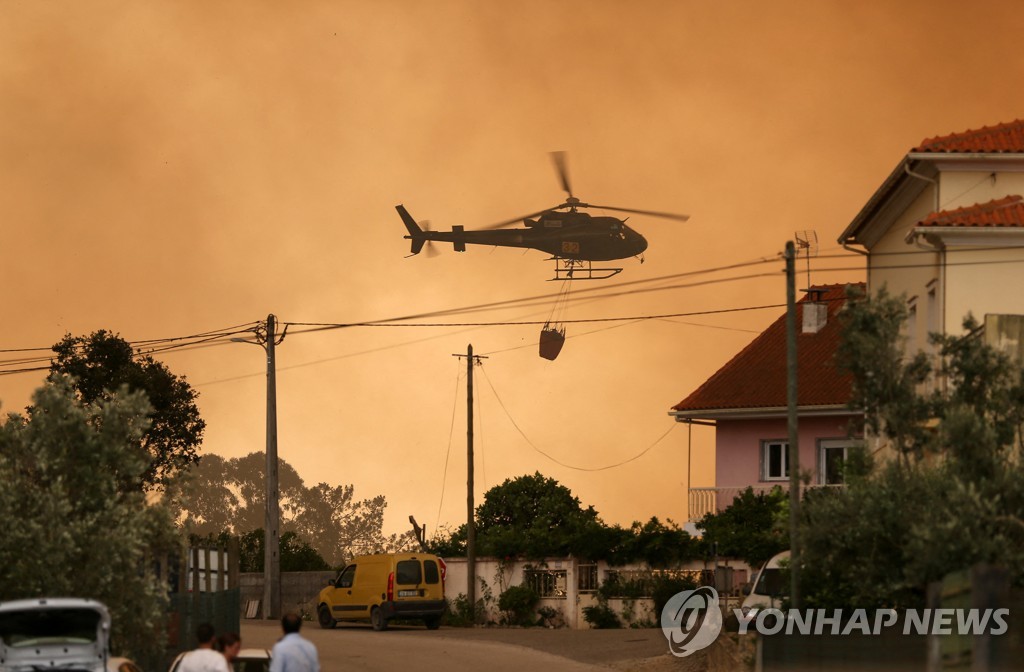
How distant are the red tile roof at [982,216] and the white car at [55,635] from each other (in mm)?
16637

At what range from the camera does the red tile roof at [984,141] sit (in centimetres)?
2867

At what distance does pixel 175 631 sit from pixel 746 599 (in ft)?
44.9

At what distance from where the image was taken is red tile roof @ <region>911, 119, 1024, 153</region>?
28.7 m

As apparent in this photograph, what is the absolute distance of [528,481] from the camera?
52719 mm

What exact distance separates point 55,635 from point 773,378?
111ft

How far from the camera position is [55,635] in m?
17.9

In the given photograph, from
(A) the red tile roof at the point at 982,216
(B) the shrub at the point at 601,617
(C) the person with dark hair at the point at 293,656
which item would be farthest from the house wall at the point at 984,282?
(B) the shrub at the point at 601,617

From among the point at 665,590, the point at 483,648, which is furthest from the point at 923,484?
the point at 665,590

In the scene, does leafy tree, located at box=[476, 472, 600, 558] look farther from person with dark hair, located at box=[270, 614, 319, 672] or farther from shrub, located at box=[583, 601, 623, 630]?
person with dark hair, located at box=[270, 614, 319, 672]

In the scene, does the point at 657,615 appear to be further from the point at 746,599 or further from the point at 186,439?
the point at 186,439

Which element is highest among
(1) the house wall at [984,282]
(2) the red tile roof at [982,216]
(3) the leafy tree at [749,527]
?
(2) the red tile roof at [982,216]

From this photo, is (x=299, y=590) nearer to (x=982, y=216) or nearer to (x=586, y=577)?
(x=586, y=577)

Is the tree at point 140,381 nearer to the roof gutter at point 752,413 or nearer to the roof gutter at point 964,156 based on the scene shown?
the roof gutter at point 752,413

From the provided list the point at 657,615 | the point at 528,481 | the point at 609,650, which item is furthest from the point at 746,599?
the point at 528,481
